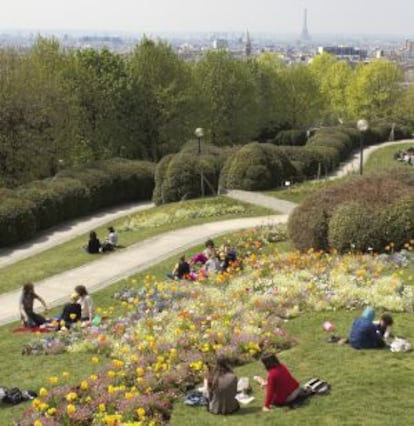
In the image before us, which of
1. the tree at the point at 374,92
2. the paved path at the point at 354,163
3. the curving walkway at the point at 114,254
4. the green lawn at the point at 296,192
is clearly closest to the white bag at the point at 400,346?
the curving walkway at the point at 114,254

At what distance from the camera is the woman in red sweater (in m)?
9.89

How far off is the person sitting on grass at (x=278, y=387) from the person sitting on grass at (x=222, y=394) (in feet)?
1.65

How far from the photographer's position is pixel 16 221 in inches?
1174

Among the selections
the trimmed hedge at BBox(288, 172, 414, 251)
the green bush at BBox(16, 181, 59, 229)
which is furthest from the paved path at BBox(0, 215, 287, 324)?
the green bush at BBox(16, 181, 59, 229)

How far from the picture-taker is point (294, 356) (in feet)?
40.4

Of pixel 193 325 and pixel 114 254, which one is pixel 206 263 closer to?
pixel 114 254

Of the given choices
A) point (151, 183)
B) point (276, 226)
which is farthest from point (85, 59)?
point (276, 226)

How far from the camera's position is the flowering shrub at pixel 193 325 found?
1049 centimetres

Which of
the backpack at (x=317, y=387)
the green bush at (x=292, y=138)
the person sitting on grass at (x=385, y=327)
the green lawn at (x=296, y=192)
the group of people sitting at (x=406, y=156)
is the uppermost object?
the person sitting on grass at (x=385, y=327)

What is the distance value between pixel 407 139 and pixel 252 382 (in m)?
62.8

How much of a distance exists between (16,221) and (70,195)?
5.93 m

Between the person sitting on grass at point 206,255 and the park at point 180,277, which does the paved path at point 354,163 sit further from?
the person sitting on grass at point 206,255

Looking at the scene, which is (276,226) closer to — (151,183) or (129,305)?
(129,305)

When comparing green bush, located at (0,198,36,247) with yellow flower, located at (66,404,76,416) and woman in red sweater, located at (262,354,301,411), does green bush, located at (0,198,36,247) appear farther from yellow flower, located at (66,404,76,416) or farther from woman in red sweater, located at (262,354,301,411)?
woman in red sweater, located at (262,354,301,411)
